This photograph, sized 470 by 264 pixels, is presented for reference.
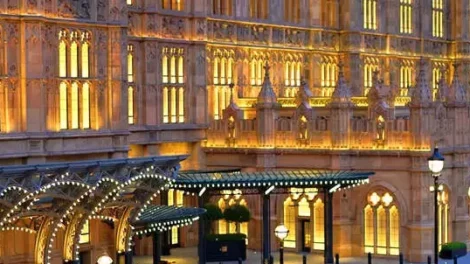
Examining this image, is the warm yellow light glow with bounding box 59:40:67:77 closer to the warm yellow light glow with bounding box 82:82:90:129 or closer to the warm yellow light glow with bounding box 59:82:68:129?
the warm yellow light glow with bounding box 59:82:68:129

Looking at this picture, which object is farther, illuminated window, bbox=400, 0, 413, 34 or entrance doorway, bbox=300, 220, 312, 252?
illuminated window, bbox=400, 0, 413, 34

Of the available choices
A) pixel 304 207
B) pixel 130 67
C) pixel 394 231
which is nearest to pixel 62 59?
pixel 130 67

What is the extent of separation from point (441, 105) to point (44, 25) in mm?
17178

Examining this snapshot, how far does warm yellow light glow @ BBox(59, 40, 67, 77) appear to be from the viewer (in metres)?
43.7

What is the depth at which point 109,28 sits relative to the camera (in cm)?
4506

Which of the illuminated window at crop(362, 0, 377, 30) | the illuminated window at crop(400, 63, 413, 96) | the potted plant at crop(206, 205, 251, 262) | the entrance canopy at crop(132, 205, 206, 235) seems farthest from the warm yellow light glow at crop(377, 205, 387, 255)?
the illuminated window at crop(400, 63, 413, 96)

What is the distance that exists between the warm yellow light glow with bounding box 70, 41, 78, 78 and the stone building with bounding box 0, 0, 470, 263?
4 cm

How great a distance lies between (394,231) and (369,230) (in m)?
1.11

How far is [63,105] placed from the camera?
4412 centimetres

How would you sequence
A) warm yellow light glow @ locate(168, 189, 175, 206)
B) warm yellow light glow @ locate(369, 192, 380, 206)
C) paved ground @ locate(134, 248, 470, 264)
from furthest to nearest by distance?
warm yellow light glow @ locate(168, 189, 175, 206) → warm yellow light glow @ locate(369, 192, 380, 206) → paved ground @ locate(134, 248, 470, 264)

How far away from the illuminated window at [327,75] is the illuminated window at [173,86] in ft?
41.1

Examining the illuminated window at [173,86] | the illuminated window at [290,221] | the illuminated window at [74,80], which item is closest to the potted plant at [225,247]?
the illuminated window at [290,221]

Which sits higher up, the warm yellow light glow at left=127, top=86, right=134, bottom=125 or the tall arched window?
the warm yellow light glow at left=127, top=86, right=134, bottom=125

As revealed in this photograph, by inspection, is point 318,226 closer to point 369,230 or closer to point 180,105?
point 369,230
